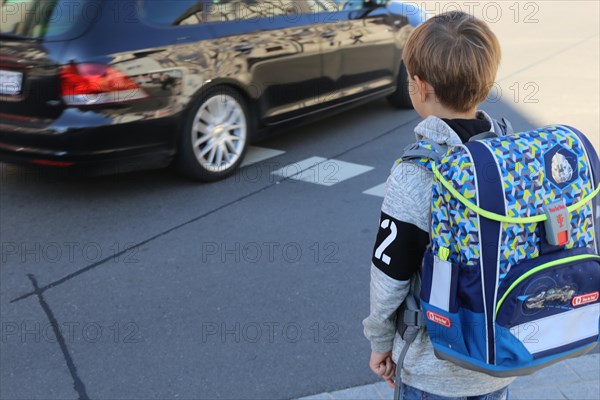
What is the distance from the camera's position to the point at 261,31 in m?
6.04

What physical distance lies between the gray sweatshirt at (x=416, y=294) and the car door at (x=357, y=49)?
4840mm

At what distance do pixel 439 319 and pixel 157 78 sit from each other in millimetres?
3939

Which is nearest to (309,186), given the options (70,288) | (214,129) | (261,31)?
(214,129)

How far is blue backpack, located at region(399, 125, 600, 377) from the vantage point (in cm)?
164

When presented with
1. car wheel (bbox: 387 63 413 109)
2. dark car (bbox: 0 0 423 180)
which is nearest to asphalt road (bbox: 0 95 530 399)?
dark car (bbox: 0 0 423 180)

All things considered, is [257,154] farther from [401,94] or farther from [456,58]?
[456,58]

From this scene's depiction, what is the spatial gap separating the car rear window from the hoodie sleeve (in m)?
3.81

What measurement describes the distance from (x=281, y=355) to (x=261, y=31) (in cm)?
321

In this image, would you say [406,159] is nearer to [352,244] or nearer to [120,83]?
[352,244]

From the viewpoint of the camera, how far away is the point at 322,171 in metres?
6.16

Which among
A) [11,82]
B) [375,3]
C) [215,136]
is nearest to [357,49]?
[375,3]

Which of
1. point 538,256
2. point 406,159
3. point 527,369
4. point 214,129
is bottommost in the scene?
point 214,129

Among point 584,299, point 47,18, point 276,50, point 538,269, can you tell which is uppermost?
point 47,18

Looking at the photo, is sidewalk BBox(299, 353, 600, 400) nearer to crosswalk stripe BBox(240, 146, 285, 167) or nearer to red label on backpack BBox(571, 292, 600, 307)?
red label on backpack BBox(571, 292, 600, 307)
